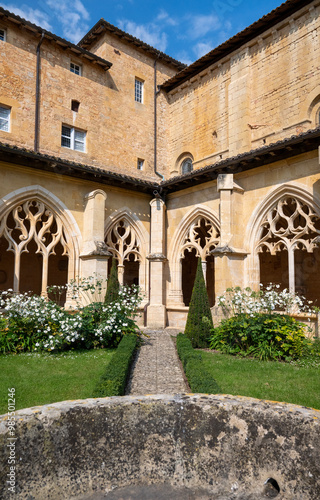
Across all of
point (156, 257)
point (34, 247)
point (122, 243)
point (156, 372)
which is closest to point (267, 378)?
point (156, 372)

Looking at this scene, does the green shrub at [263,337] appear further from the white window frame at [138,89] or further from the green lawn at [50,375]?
the white window frame at [138,89]

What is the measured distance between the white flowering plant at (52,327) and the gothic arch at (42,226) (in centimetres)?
191

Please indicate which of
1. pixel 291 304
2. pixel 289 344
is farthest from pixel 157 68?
pixel 289 344

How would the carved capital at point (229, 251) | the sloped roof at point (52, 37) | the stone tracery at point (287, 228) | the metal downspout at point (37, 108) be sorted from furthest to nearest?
the metal downspout at point (37, 108)
the sloped roof at point (52, 37)
the carved capital at point (229, 251)
the stone tracery at point (287, 228)

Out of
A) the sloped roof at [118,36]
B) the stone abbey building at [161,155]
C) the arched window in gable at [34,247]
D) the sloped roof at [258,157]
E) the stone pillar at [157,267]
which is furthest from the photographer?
the sloped roof at [118,36]

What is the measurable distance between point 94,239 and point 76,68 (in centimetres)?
707

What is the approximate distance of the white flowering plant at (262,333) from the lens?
699 centimetres

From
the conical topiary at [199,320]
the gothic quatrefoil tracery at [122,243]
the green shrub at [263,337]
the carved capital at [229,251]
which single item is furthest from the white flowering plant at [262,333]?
the gothic quatrefoil tracery at [122,243]

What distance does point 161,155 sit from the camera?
599 inches

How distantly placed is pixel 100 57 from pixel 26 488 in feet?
48.9

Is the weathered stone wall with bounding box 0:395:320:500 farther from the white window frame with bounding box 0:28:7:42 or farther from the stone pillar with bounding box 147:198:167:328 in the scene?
the white window frame with bounding box 0:28:7:42

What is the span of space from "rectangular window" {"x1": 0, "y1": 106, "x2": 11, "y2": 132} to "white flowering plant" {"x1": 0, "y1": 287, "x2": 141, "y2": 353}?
5.98m

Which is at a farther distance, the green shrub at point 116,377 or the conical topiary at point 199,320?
the conical topiary at point 199,320

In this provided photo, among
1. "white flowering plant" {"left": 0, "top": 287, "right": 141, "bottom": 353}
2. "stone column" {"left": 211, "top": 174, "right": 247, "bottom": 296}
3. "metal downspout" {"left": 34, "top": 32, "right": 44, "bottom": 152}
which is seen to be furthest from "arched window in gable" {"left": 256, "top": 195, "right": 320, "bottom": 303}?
"metal downspout" {"left": 34, "top": 32, "right": 44, "bottom": 152}
